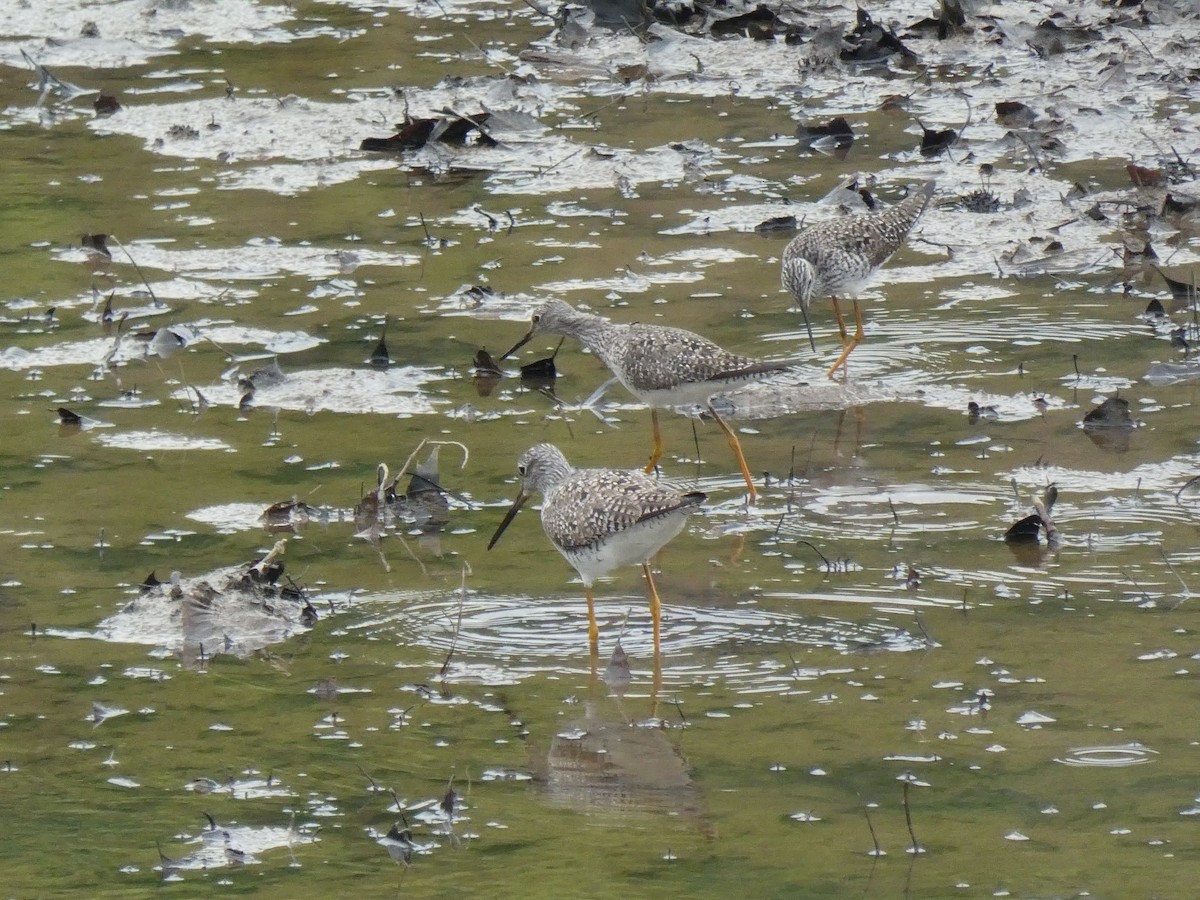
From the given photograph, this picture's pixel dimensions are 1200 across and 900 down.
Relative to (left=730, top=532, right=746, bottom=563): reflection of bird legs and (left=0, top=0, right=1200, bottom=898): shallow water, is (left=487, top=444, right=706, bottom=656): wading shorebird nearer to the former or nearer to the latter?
(left=0, top=0, right=1200, bottom=898): shallow water

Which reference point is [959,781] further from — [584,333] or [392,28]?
[392,28]

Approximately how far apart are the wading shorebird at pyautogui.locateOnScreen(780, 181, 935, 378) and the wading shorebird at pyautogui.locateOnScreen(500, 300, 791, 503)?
120 cm

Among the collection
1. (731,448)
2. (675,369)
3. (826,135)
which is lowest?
(731,448)

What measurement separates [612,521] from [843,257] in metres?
3.59

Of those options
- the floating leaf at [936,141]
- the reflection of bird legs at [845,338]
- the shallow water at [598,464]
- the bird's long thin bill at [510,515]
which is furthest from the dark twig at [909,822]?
the floating leaf at [936,141]

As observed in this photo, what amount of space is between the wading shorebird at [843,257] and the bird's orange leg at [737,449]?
102 centimetres

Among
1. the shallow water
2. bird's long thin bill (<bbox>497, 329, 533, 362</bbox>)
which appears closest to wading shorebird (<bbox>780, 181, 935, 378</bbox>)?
the shallow water

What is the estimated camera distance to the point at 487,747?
602 centimetres

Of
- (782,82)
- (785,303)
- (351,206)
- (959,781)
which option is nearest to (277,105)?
(351,206)

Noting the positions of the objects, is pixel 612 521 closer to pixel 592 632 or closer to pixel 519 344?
pixel 592 632

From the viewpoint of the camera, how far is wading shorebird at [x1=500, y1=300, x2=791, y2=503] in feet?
27.3

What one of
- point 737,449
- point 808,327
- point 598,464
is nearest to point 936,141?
point 808,327

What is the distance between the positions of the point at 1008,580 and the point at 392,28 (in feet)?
36.9

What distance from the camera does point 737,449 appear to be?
843cm
